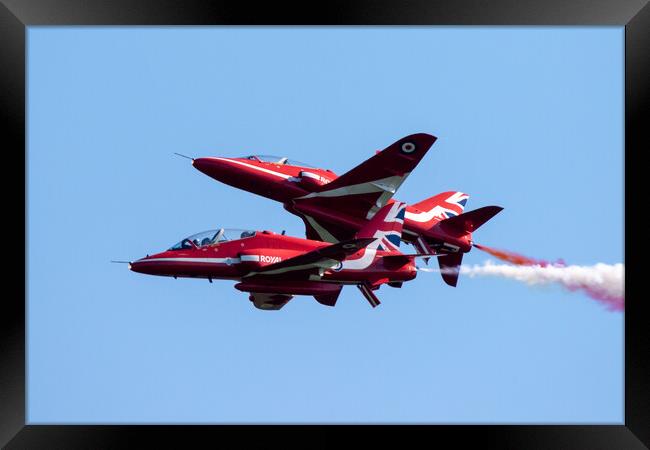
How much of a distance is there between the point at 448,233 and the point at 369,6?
1221 centimetres

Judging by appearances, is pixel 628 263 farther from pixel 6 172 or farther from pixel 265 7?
pixel 6 172

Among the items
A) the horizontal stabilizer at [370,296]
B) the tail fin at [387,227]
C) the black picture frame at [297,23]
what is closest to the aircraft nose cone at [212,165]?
the tail fin at [387,227]

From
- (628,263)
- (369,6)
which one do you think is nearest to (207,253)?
(369,6)

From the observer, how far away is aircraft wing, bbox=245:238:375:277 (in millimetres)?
35250

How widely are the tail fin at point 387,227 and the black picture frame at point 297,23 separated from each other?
960 cm

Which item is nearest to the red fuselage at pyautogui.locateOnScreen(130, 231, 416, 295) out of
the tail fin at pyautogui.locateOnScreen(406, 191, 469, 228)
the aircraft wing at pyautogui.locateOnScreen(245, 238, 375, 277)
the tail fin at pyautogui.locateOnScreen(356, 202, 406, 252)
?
the aircraft wing at pyautogui.locateOnScreen(245, 238, 375, 277)

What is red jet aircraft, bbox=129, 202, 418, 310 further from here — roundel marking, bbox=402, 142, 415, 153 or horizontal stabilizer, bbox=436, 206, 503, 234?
roundel marking, bbox=402, 142, 415, 153

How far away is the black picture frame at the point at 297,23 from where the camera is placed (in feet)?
97.7

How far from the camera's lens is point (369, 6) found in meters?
30.1

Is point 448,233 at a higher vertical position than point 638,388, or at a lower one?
higher

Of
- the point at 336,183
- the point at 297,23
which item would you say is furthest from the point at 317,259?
the point at 297,23

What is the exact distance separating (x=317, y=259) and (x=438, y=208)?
29.7 ft

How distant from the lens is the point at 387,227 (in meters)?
39.3

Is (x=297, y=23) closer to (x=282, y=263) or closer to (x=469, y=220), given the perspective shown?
(x=282, y=263)
